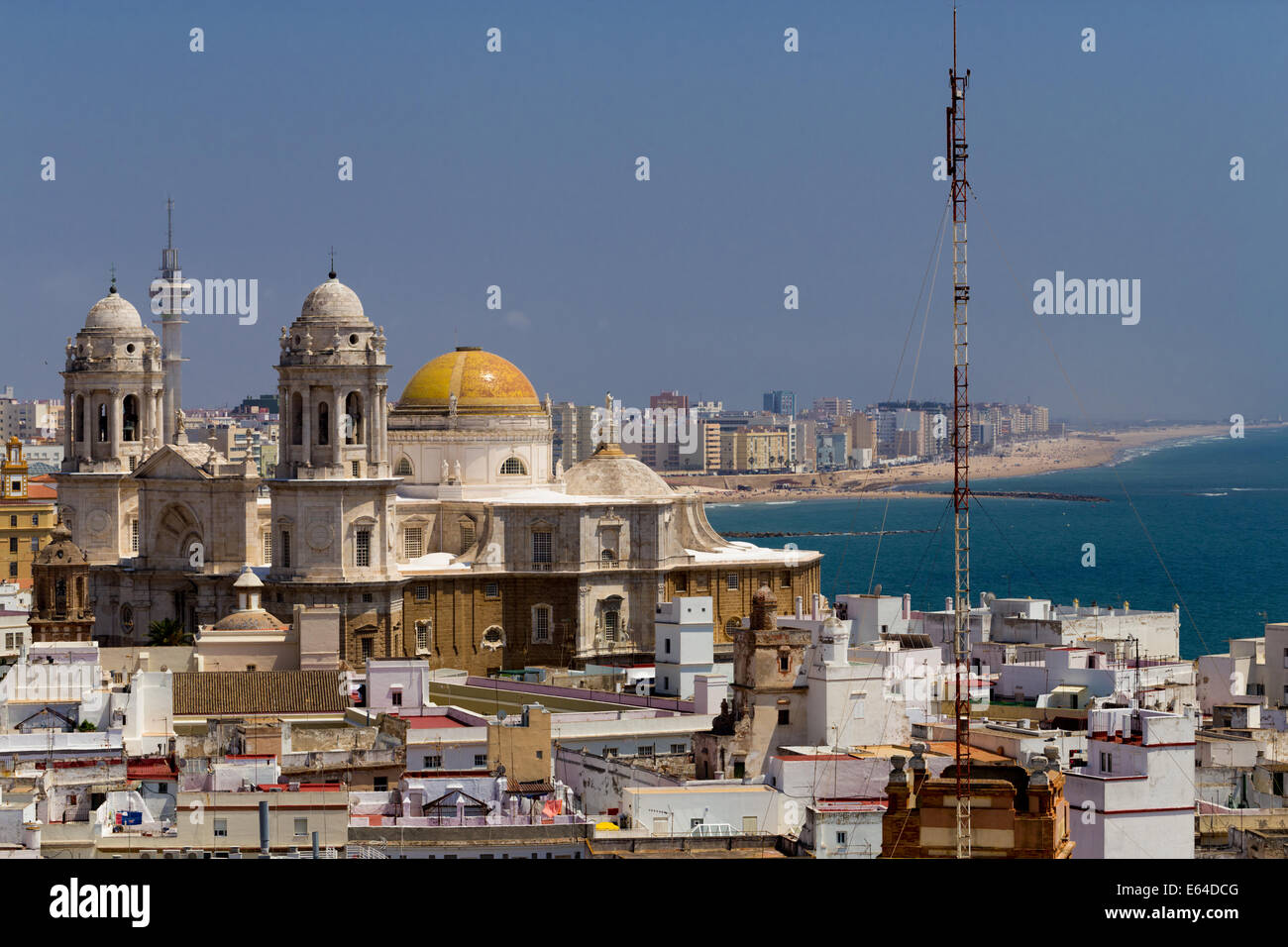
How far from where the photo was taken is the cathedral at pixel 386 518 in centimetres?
5466

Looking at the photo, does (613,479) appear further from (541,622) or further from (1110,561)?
(1110,561)

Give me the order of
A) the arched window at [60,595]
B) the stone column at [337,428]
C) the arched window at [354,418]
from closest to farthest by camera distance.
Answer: the arched window at [60,595] < the stone column at [337,428] < the arched window at [354,418]

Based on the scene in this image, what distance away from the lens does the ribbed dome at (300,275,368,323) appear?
180ft

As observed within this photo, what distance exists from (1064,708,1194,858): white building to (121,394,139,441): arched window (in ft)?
122

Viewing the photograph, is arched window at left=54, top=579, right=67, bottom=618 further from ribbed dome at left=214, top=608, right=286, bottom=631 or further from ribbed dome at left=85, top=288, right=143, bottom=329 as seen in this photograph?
ribbed dome at left=85, top=288, right=143, bottom=329

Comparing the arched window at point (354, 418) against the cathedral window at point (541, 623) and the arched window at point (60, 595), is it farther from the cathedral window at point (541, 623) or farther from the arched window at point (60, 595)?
the arched window at point (60, 595)

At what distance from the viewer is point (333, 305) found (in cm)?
5484

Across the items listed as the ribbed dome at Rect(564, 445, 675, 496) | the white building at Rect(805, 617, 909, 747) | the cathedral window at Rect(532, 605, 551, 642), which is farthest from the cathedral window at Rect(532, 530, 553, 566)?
the white building at Rect(805, 617, 909, 747)

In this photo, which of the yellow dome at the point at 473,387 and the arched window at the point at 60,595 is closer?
the arched window at the point at 60,595

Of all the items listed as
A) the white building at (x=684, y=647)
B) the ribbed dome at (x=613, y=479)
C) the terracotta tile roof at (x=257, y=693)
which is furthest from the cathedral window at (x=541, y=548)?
the terracotta tile roof at (x=257, y=693)

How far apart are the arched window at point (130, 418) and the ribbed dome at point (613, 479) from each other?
441 inches

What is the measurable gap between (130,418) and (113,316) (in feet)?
8.62

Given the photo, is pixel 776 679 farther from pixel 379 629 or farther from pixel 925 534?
pixel 925 534

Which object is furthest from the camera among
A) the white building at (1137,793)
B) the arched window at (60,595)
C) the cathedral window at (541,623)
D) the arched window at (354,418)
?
the cathedral window at (541,623)
